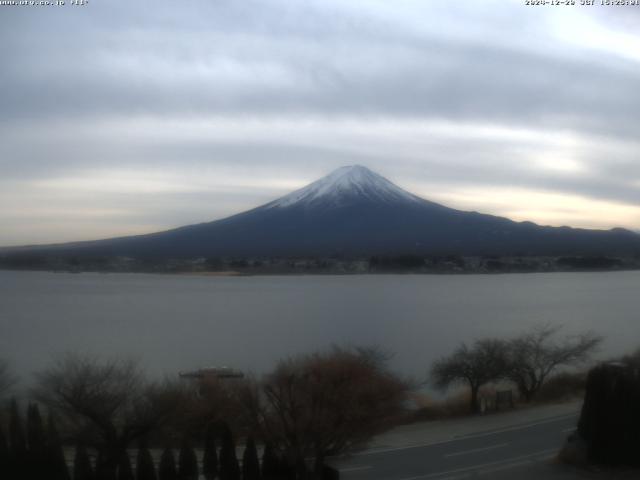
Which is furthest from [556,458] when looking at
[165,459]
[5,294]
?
[5,294]

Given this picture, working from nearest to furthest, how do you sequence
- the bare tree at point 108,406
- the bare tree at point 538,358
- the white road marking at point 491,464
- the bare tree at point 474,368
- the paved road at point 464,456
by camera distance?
1. the bare tree at point 108,406
2. the white road marking at point 491,464
3. the paved road at point 464,456
4. the bare tree at point 474,368
5. the bare tree at point 538,358

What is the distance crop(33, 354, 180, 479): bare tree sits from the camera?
6480 millimetres

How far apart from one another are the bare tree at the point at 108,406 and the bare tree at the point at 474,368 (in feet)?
21.3

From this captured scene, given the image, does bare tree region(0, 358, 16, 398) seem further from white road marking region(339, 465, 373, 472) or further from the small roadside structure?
white road marking region(339, 465, 373, 472)

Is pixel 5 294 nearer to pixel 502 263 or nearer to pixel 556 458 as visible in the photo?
pixel 502 263

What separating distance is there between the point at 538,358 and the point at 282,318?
13212mm

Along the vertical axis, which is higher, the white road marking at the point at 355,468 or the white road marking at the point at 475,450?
the white road marking at the point at 355,468

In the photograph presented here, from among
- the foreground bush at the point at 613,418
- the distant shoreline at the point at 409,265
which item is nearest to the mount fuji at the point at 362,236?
the distant shoreline at the point at 409,265

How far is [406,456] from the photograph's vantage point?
26.1 ft

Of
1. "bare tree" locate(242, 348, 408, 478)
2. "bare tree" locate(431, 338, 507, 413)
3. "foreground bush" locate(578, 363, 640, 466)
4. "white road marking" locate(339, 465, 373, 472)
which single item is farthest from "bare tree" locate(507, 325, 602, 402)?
"bare tree" locate(242, 348, 408, 478)

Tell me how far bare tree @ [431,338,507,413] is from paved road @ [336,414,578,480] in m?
3.34

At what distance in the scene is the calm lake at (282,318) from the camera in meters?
17.3

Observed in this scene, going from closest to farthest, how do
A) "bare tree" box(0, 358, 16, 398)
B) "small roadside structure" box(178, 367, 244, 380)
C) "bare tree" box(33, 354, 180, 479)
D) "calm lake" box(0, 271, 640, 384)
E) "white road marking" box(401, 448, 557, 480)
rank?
1. "bare tree" box(33, 354, 180, 479)
2. "white road marking" box(401, 448, 557, 480)
3. "small roadside structure" box(178, 367, 244, 380)
4. "bare tree" box(0, 358, 16, 398)
5. "calm lake" box(0, 271, 640, 384)

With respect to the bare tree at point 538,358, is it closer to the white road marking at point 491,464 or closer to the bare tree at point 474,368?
the bare tree at point 474,368
